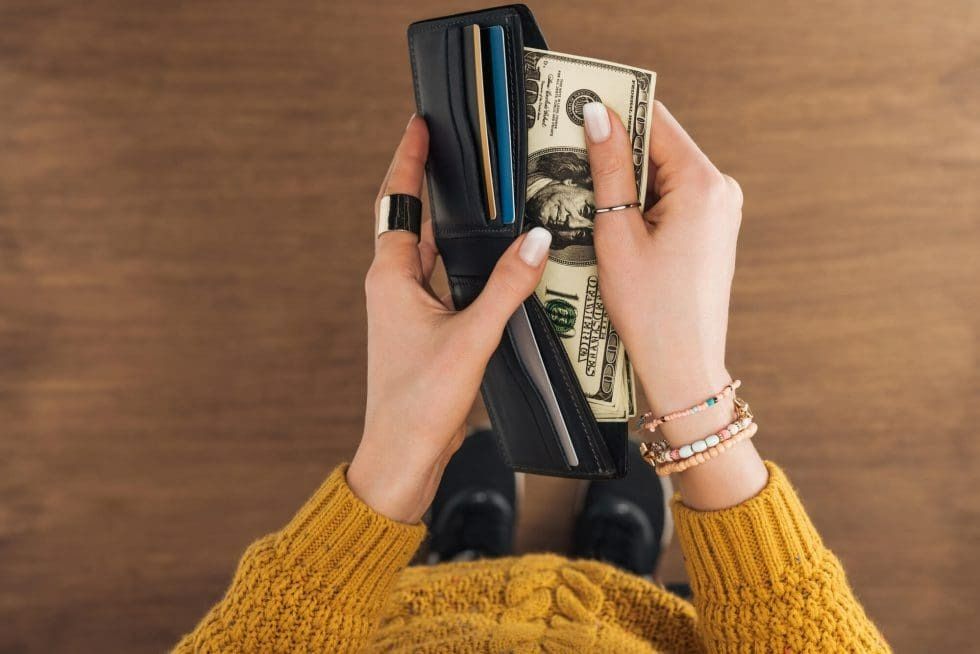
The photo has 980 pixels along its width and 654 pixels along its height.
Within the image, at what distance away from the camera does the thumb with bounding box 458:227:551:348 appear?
1.92 feet

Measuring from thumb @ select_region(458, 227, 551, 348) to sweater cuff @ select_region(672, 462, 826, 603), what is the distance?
0.25 m

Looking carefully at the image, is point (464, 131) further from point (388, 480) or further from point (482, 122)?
point (388, 480)

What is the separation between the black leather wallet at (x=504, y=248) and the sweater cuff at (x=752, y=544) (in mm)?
122

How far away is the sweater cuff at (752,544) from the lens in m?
0.57

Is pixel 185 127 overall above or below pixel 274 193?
above

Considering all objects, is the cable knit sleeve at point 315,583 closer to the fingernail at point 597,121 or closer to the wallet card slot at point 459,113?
the wallet card slot at point 459,113

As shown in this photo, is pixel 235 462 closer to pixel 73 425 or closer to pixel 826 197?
pixel 73 425

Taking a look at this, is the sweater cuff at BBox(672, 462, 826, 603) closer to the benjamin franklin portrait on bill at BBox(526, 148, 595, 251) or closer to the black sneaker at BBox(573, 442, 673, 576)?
the benjamin franklin portrait on bill at BBox(526, 148, 595, 251)

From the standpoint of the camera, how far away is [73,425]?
1070 mm

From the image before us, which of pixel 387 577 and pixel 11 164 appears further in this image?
pixel 11 164

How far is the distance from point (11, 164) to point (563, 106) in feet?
3.06

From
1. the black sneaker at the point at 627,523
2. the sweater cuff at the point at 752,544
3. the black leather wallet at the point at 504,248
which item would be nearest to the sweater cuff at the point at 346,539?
the black leather wallet at the point at 504,248

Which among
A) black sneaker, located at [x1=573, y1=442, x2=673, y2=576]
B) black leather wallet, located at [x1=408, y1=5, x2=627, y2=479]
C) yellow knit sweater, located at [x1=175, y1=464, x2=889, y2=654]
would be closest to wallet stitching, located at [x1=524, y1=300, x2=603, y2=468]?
black leather wallet, located at [x1=408, y1=5, x2=627, y2=479]

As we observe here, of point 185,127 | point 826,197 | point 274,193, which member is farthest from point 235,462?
point 826,197
